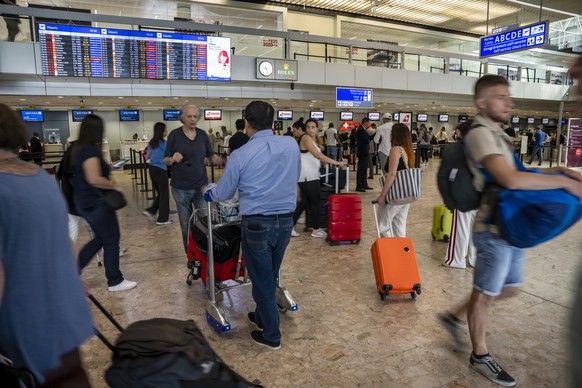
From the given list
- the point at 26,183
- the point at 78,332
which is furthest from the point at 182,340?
the point at 26,183

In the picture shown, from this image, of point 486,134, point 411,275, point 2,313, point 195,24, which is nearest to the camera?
point 2,313

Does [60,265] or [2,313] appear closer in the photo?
[2,313]

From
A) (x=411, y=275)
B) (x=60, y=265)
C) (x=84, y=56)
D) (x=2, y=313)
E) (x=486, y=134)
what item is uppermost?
(x=84, y=56)

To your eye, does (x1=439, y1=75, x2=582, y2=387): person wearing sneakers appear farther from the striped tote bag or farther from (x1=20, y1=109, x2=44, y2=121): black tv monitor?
(x1=20, y1=109, x2=44, y2=121): black tv monitor

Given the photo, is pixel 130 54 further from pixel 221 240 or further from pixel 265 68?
pixel 221 240

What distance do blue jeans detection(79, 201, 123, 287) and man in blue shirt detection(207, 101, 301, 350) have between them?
4.31 ft

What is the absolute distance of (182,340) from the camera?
153 centimetres

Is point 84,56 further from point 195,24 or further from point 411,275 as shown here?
point 411,275

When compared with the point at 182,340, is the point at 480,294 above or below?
below

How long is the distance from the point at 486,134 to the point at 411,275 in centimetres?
185

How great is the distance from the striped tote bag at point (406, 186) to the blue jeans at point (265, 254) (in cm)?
193

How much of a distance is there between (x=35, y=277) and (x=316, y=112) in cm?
2095

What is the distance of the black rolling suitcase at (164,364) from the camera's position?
4.72 feet

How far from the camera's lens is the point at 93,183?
3.31 meters
